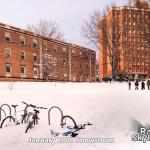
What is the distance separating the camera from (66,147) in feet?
37.3

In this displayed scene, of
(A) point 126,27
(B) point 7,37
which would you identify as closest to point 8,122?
(B) point 7,37

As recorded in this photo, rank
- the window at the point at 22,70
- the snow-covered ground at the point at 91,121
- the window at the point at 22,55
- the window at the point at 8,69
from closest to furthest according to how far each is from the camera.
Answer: the snow-covered ground at the point at 91,121 → the window at the point at 8,69 → the window at the point at 22,70 → the window at the point at 22,55

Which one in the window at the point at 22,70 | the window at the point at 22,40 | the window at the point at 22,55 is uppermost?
the window at the point at 22,40

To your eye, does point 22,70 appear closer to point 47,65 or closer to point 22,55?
point 22,55

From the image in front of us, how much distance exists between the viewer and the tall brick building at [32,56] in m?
47.1

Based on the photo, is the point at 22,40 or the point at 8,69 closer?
the point at 8,69

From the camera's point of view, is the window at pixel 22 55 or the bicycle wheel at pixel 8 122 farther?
the window at pixel 22 55

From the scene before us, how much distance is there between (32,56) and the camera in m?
52.5

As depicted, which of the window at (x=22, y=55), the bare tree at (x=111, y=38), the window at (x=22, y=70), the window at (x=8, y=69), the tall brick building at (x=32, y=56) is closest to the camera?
the window at (x=8, y=69)

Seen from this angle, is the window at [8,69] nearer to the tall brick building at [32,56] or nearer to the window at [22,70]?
the tall brick building at [32,56]

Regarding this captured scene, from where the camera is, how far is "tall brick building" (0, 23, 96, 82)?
47.1 meters

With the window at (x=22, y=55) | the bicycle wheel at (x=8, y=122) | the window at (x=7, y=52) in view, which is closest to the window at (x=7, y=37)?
the window at (x=7, y=52)

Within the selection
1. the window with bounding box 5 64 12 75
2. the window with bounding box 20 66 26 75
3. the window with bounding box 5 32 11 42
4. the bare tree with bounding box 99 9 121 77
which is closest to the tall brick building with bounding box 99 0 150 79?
the bare tree with bounding box 99 9 121 77

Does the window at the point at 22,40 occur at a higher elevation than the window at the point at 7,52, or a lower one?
higher
